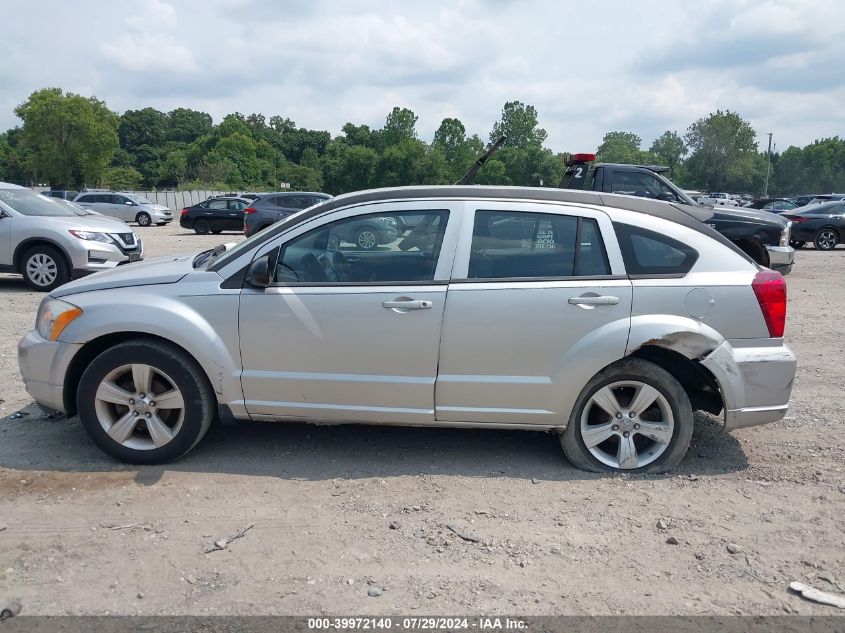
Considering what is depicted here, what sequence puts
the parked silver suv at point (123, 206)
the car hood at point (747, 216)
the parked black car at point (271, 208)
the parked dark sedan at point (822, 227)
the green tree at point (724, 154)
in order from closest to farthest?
the car hood at point (747, 216) < the parked dark sedan at point (822, 227) < the parked black car at point (271, 208) < the parked silver suv at point (123, 206) < the green tree at point (724, 154)

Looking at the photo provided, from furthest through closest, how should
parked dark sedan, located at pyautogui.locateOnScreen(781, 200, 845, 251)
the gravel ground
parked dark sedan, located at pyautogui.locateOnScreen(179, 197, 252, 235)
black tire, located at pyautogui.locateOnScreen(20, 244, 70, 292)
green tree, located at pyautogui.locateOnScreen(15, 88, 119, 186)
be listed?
green tree, located at pyautogui.locateOnScreen(15, 88, 119, 186)
parked dark sedan, located at pyautogui.locateOnScreen(179, 197, 252, 235)
parked dark sedan, located at pyautogui.locateOnScreen(781, 200, 845, 251)
black tire, located at pyautogui.locateOnScreen(20, 244, 70, 292)
the gravel ground

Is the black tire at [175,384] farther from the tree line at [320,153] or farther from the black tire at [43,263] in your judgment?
the tree line at [320,153]

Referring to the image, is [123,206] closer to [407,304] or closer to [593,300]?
[407,304]

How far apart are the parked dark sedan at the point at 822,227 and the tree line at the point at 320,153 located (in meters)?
26.9

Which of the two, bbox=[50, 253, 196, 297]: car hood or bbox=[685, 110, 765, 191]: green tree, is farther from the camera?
bbox=[685, 110, 765, 191]: green tree

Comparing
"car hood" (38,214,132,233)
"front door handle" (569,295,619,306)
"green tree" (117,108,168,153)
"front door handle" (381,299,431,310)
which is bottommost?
"front door handle" (381,299,431,310)

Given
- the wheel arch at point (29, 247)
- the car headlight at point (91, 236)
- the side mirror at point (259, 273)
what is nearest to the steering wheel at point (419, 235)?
the side mirror at point (259, 273)

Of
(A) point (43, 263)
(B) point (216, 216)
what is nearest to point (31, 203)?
(A) point (43, 263)

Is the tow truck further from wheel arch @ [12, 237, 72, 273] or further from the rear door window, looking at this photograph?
wheel arch @ [12, 237, 72, 273]

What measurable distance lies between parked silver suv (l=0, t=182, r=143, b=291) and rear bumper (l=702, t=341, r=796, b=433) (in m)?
9.88

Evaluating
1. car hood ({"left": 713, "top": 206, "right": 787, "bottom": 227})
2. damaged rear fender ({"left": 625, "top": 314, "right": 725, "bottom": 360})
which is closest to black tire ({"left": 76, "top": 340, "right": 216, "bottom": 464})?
damaged rear fender ({"left": 625, "top": 314, "right": 725, "bottom": 360})

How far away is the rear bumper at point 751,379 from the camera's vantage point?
4250 mm

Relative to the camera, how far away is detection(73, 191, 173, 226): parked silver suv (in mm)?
34312

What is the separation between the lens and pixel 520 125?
308 ft
